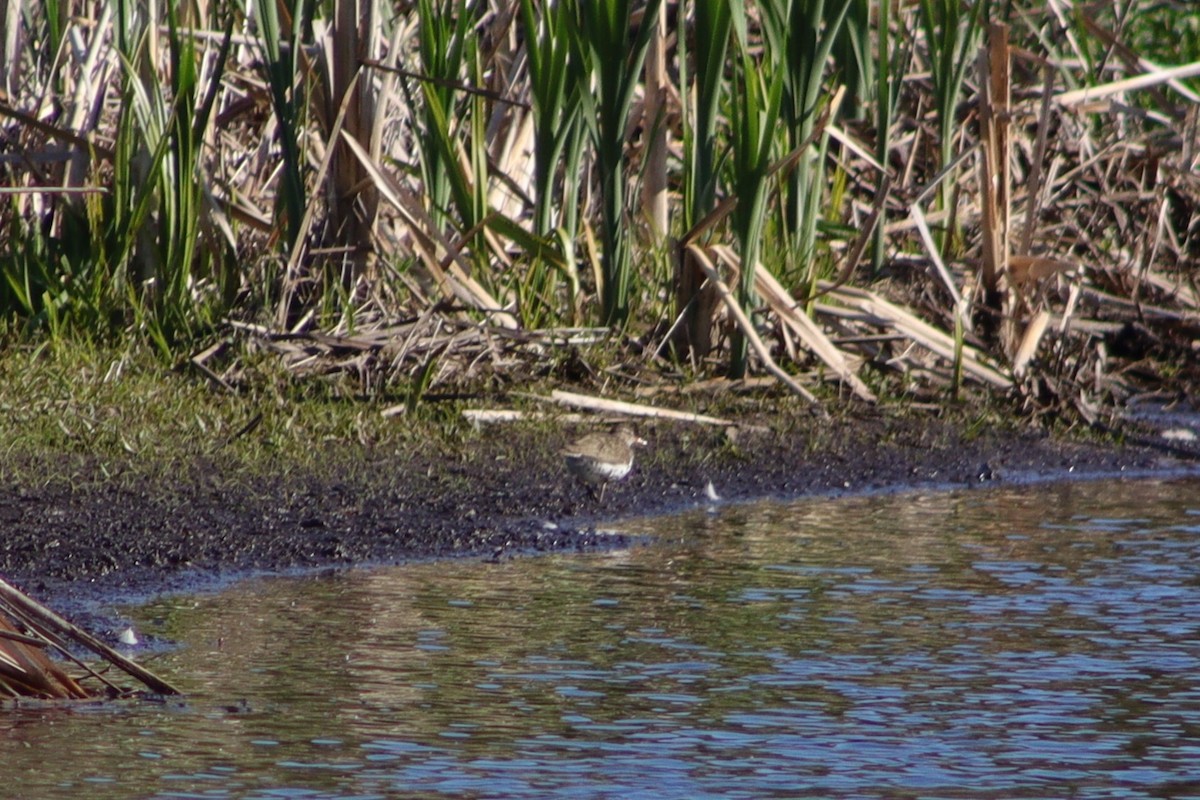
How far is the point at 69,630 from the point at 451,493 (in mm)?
2904

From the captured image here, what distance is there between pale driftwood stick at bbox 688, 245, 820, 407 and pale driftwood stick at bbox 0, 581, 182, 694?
3.95 m

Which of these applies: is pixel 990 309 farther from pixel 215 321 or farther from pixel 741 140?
pixel 215 321

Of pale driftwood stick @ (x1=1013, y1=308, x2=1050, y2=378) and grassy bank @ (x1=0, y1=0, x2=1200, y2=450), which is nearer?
grassy bank @ (x1=0, y1=0, x2=1200, y2=450)

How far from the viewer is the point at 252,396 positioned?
7293mm

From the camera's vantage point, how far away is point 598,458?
666cm

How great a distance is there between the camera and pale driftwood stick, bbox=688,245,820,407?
7.80m

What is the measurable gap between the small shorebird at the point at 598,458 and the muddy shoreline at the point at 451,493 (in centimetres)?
13

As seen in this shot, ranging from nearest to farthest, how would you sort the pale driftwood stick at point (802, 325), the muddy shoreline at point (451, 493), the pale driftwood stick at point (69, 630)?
the pale driftwood stick at point (69, 630) → the muddy shoreline at point (451, 493) → the pale driftwood stick at point (802, 325)

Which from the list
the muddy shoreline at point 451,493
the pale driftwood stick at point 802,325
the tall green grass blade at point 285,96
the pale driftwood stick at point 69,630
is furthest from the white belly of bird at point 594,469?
the pale driftwood stick at point 69,630

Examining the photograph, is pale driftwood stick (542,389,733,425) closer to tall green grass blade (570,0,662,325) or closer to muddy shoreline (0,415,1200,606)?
muddy shoreline (0,415,1200,606)

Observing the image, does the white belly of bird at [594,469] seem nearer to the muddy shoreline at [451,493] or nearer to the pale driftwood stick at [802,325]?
the muddy shoreline at [451,493]

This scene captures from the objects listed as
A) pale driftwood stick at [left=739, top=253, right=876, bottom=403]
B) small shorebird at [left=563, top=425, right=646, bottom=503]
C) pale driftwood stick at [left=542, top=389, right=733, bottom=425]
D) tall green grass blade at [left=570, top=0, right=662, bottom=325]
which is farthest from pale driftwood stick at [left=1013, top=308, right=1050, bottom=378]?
small shorebird at [left=563, top=425, right=646, bottom=503]

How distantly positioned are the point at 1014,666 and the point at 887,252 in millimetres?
4828

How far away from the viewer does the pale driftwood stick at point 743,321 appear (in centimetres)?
780
